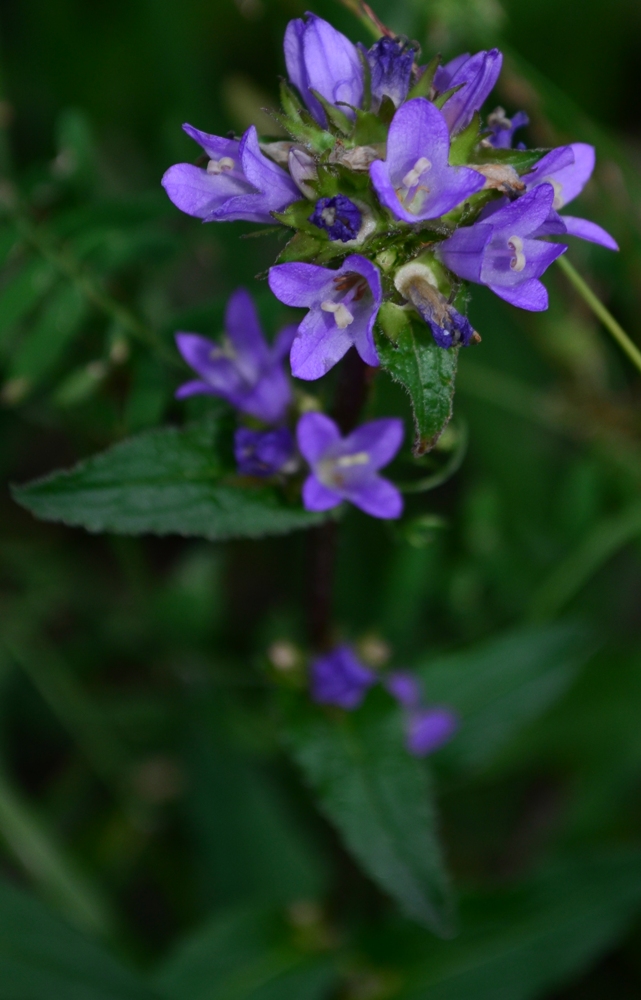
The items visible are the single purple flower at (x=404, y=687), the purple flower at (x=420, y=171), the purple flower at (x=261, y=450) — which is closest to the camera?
the purple flower at (x=420, y=171)

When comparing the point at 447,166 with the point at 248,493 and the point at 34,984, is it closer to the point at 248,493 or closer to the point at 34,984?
the point at 248,493

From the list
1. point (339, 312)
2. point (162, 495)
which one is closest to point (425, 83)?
point (339, 312)

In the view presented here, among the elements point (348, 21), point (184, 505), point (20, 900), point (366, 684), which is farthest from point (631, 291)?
point (20, 900)

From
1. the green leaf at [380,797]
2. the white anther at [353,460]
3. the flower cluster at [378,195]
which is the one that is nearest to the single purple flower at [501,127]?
the flower cluster at [378,195]

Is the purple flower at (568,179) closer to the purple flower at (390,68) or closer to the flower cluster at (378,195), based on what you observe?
the flower cluster at (378,195)

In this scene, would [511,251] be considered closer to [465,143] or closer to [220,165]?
[465,143]

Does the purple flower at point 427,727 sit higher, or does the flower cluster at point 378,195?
the flower cluster at point 378,195
